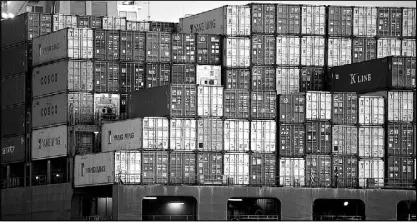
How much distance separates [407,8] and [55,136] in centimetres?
2431

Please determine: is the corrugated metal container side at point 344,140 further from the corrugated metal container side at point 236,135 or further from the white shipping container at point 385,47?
the white shipping container at point 385,47

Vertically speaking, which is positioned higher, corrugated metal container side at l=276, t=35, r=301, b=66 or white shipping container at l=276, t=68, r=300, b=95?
corrugated metal container side at l=276, t=35, r=301, b=66

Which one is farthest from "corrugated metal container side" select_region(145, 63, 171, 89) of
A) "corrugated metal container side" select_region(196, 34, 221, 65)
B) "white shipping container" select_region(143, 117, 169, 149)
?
"white shipping container" select_region(143, 117, 169, 149)

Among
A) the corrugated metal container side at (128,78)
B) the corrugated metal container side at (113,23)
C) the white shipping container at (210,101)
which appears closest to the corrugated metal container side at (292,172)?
the white shipping container at (210,101)

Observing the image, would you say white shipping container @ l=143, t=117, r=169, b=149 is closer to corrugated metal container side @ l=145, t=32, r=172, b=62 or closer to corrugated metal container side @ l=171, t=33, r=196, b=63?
corrugated metal container side @ l=145, t=32, r=172, b=62

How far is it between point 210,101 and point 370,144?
10253 mm

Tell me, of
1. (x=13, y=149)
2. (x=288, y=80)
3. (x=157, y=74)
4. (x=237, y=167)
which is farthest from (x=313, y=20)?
(x=13, y=149)

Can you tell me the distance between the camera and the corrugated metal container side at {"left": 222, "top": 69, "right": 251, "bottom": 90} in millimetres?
84375

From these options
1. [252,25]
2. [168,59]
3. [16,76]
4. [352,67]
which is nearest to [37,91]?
[16,76]

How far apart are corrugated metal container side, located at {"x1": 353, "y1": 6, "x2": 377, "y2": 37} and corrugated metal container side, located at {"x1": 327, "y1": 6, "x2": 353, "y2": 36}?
12.7 inches

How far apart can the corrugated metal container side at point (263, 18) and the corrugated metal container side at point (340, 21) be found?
3914mm

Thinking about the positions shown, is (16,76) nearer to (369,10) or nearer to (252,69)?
(252,69)

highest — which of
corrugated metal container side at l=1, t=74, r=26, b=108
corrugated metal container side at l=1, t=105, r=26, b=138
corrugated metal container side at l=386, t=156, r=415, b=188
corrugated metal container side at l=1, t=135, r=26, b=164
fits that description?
corrugated metal container side at l=1, t=74, r=26, b=108

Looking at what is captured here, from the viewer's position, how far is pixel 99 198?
85125 mm
